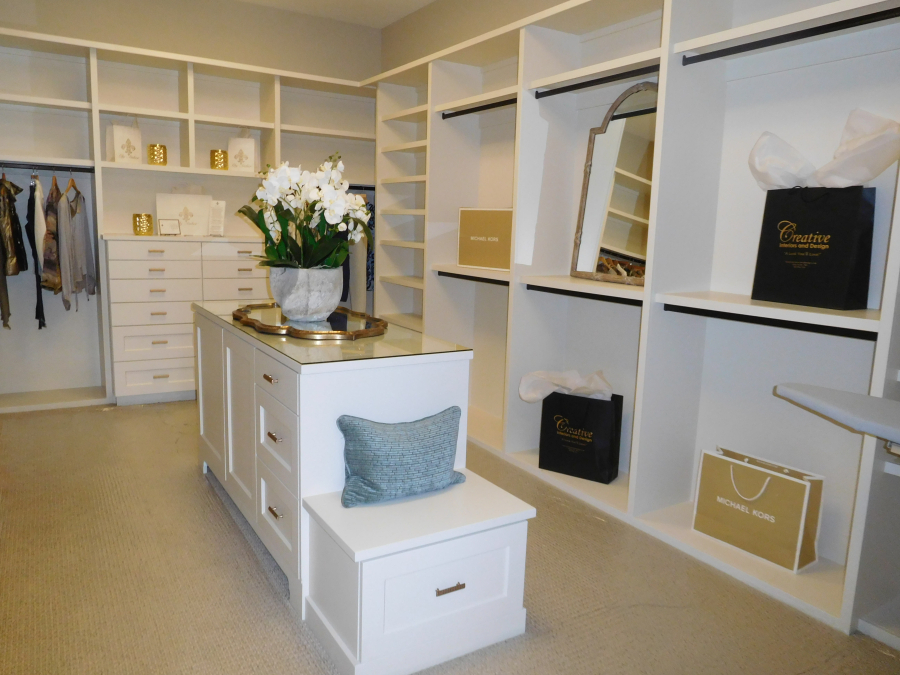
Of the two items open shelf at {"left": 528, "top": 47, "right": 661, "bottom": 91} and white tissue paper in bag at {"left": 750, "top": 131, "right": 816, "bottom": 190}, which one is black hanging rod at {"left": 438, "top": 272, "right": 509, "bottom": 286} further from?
white tissue paper in bag at {"left": 750, "top": 131, "right": 816, "bottom": 190}

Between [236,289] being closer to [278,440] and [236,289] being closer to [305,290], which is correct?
[305,290]

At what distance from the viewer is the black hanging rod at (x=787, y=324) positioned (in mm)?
1922

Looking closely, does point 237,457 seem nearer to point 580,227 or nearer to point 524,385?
point 524,385

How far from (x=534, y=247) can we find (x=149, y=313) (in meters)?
2.55

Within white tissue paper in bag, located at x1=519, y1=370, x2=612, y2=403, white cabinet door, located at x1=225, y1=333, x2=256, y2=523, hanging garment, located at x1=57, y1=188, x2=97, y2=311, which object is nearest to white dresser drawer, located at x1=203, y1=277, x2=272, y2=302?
hanging garment, located at x1=57, y1=188, x2=97, y2=311

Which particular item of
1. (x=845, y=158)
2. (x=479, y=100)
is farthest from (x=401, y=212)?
(x=845, y=158)

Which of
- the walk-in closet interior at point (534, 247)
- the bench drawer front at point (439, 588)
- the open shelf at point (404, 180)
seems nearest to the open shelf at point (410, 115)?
the walk-in closet interior at point (534, 247)

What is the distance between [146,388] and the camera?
13.9ft

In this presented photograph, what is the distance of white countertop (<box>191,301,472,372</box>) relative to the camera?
76.2 inches

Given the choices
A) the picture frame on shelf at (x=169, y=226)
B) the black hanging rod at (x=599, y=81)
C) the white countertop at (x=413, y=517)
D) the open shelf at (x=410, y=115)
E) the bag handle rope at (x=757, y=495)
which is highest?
the open shelf at (x=410, y=115)

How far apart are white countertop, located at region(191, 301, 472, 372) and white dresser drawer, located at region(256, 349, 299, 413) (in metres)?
0.05

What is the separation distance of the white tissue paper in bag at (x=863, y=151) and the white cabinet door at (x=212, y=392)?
228 cm

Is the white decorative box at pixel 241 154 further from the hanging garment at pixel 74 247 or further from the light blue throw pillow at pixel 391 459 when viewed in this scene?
the light blue throw pillow at pixel 391 459

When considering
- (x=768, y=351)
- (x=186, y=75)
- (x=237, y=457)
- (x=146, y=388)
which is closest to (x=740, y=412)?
(x=768, y=351)
